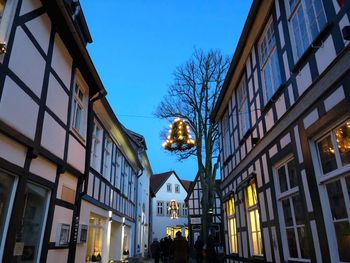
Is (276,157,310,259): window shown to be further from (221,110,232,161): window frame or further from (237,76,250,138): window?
(221,110,232,161): window frame

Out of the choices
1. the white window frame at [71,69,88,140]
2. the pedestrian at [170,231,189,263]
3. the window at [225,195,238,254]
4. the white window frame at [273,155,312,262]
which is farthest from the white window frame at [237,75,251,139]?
the white window frame at [71,69,88,140]

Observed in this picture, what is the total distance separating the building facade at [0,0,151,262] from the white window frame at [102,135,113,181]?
82 cm

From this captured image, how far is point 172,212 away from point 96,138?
28.6m

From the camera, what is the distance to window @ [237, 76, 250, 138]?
332 inches

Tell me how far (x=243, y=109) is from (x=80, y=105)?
175 inches

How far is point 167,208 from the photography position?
37188 mm

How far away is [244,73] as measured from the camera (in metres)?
8.68

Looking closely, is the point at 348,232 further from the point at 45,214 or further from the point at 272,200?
the point at 45,214

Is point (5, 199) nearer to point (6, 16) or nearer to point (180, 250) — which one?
point (6, 16)

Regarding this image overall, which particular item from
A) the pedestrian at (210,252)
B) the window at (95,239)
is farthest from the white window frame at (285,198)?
the pedestrian at (210,252)

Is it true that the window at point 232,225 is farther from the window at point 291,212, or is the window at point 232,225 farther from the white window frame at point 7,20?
the white window frame at point 7,20

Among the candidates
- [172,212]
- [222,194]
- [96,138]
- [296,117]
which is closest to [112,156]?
[96,138]

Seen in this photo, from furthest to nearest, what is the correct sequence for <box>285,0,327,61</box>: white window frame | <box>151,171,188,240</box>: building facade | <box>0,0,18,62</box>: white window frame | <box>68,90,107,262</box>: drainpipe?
<box>151,171,188,240</box>: building facade
<box>68,90,107,262</box>: drainpipe
<box>285,0,327,61</box>: white window frame
<box>0,0,18,62</box>: white window frame

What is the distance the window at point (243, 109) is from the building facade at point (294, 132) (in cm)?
3
